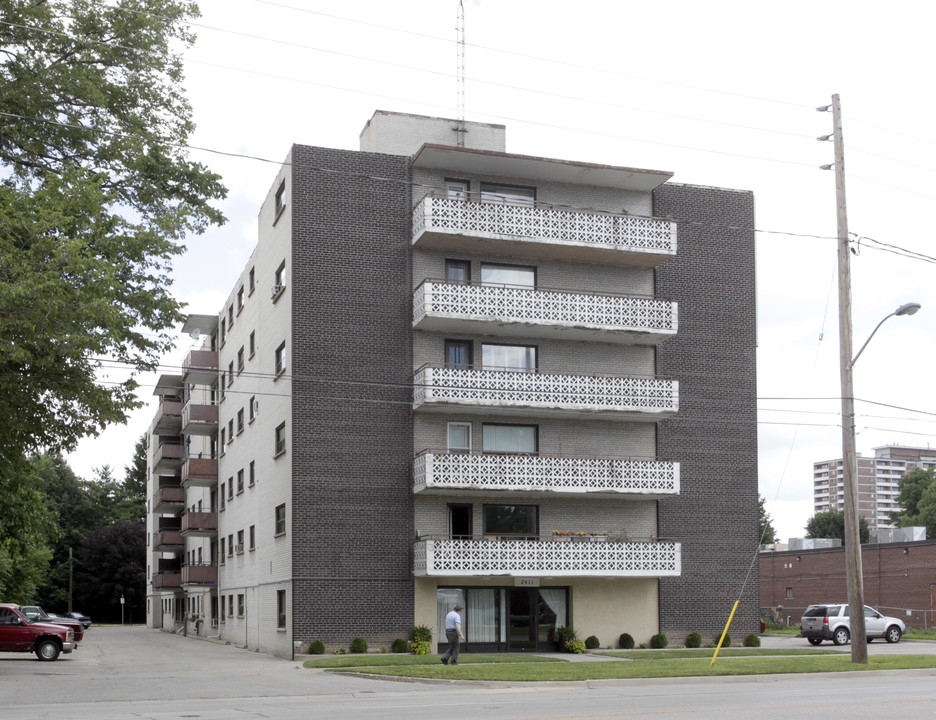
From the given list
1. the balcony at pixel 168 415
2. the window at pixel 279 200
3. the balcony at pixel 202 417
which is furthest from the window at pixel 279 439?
the balcony at pixel 168 415

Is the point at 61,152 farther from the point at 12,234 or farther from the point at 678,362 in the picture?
the point at 678,362

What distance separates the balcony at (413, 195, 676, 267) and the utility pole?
8610 mm

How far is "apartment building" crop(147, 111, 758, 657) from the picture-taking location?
34219 mm

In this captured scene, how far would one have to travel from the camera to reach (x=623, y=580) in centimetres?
3641

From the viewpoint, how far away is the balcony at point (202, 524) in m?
52.0

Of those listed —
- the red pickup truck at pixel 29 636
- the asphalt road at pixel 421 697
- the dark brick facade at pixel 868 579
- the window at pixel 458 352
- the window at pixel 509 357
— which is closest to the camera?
the asphalt road at pixel 421 697

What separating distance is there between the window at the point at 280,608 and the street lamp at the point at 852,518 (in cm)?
1773

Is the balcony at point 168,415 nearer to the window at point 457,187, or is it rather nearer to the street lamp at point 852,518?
the window at point 457,187

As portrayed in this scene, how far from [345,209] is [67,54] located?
10972 millimetres

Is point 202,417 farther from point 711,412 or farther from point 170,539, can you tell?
point 711,412

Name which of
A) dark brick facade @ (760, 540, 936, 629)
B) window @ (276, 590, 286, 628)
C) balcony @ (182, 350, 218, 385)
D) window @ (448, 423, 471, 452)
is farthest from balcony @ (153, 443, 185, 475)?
dark brick facade @ (760, 540, 936, 629)

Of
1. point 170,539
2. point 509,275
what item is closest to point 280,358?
point 509,275

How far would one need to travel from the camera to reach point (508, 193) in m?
37.2

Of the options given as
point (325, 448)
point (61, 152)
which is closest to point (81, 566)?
point (325, 448)
